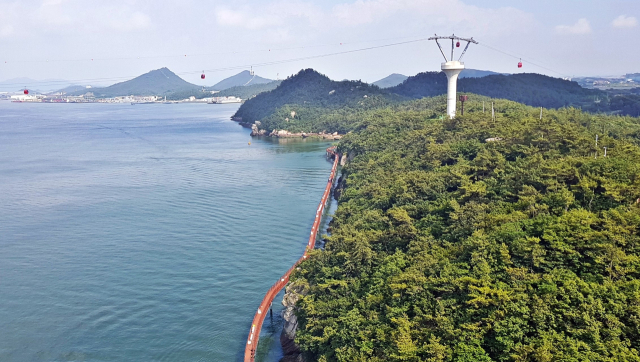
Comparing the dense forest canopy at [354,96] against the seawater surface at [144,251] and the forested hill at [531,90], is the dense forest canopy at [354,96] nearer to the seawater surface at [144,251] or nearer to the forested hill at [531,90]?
the forested hill at [531,90]

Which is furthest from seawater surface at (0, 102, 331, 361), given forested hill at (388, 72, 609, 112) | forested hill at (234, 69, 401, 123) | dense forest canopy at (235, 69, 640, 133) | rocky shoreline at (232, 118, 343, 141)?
forested hill at (388, 72, 609, 112)

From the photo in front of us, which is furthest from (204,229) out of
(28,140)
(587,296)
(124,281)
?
(28,140)

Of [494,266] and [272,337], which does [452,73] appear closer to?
[494,266]

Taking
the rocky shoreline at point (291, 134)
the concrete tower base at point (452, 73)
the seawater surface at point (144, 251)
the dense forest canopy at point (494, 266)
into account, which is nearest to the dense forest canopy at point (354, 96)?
the rocky shoreline at point (291, 134)

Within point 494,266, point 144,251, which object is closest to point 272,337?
point 494,266

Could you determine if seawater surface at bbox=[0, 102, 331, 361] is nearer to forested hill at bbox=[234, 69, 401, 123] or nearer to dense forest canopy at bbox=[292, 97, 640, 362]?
dense forest canopy at bbox=[292, 97, 640, 362]

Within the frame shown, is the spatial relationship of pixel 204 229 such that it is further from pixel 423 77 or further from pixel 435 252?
pixel 423 77
